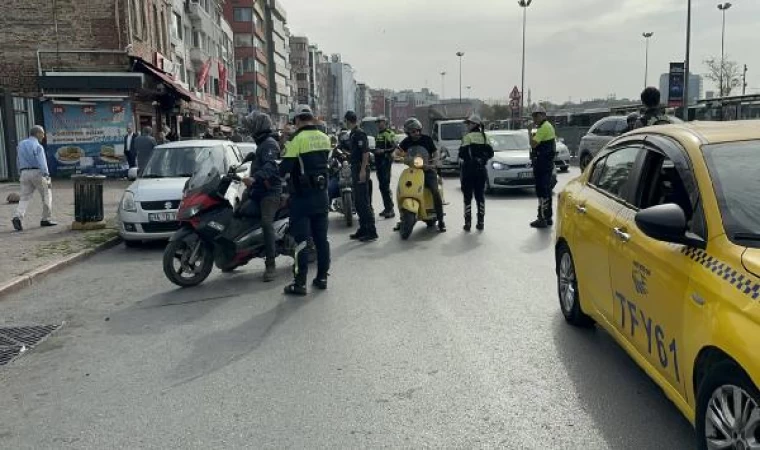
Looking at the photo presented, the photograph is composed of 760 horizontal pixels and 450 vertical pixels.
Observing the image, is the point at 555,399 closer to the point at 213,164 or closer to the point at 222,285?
the point at 222,285

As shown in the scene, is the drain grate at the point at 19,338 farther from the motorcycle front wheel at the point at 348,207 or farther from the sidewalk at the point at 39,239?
the motorcycle front wheel at the point at 348,207

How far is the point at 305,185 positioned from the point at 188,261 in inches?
70.3

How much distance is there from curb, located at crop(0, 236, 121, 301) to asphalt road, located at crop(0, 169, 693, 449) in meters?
0.14

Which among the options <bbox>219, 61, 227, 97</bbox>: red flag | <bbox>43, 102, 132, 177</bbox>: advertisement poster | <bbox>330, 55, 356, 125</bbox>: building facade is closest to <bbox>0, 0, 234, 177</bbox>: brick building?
<bbox>43, 102, 132, 177</bbox>: advertisement poster

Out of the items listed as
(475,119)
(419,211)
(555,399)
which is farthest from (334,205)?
(555,399)

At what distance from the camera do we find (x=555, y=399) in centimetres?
416

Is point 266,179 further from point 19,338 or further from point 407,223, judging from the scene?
point 407,223

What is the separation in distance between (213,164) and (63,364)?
346 centimetres

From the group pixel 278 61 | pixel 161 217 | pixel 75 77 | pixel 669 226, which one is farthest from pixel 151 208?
pixel 278 61

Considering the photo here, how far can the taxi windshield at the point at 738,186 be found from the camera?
3.13m

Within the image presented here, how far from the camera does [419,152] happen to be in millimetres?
11125

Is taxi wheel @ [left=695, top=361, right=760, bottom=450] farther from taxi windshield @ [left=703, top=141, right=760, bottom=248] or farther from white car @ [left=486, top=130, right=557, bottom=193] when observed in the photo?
white car @ [left=486, top=130, right=557, bottom=193]

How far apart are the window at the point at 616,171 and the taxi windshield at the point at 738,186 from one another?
2.78 ft

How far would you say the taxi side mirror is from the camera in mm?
3270
